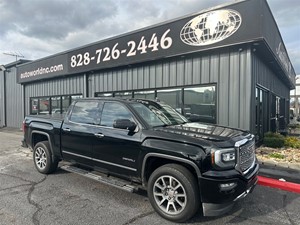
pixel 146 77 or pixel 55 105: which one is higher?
pixel 146 77

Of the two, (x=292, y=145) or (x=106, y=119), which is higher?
(x=106, y=119)

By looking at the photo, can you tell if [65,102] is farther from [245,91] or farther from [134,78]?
[245,91]

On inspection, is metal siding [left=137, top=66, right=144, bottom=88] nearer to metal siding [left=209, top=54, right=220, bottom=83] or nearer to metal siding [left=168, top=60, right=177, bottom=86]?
metal siding [left=168, top=60, right=177, bottom=86]

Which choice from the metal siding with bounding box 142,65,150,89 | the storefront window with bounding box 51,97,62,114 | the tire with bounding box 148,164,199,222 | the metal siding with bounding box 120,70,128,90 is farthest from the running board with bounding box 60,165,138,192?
the storefront window with bounding box 51,97,62,114

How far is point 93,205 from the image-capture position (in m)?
4.29

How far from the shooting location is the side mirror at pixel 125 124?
4184 mm

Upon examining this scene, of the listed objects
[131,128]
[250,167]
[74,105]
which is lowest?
[250,167]

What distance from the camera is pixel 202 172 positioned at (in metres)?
3.49

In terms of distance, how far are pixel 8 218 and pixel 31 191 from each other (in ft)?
3.95

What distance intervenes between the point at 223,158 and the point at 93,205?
7.74 ft

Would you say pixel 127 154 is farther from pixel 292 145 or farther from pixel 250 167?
pixel 292 145

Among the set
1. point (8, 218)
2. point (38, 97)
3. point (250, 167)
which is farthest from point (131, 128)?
point (38, 97)

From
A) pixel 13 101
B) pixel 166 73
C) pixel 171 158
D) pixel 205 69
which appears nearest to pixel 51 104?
pixel 13 101

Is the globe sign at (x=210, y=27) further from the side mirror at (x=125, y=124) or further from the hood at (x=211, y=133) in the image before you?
the side mirror at (x=125, y=124)
